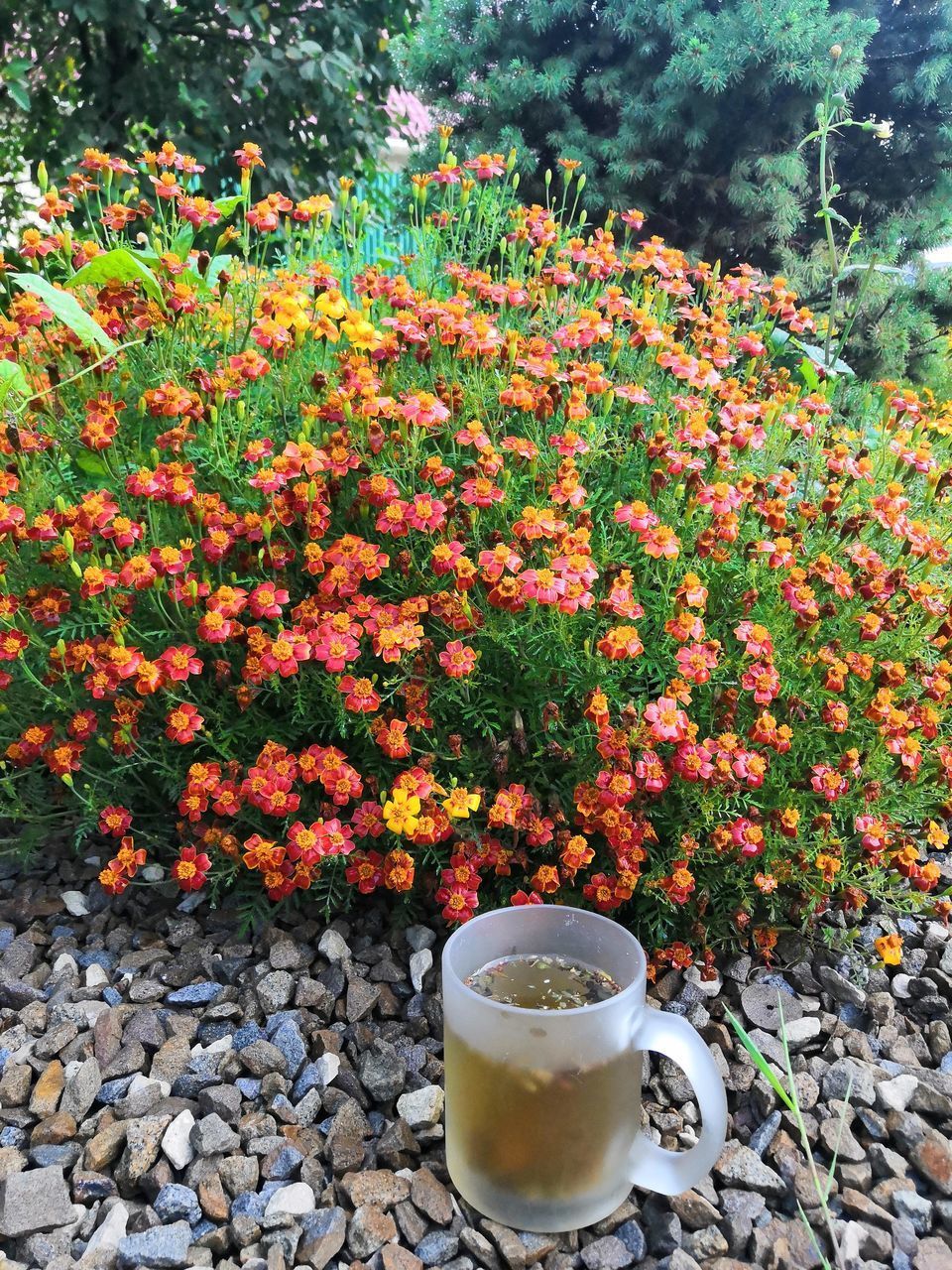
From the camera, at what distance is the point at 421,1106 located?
1.44 m

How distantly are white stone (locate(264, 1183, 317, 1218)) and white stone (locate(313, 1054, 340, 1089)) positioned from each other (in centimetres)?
19

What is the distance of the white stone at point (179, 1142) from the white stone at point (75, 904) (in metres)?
0.62

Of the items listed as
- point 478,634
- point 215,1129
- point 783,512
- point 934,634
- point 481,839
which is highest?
point 783,512

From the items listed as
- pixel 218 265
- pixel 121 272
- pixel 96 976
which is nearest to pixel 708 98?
pixel 218 265

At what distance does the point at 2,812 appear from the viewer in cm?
192

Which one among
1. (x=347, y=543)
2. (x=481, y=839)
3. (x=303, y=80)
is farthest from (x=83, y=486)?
(x=303, y=80)

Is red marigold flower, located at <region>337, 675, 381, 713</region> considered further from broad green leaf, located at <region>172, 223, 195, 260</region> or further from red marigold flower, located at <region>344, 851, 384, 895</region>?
broad green leaf, located at <region>172, 223, 195, 260</region>

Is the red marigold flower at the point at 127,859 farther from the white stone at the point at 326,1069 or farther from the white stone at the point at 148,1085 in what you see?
the white stone at the point at 326,1069

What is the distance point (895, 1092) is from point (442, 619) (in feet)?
3.25

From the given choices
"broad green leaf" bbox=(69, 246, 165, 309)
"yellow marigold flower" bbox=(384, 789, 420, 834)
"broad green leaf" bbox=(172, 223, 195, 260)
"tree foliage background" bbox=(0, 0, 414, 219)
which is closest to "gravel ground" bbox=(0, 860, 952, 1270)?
"yellow marigold flower" bbox=(384, 789, 420, 834)

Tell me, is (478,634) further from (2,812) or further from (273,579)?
(2,812)

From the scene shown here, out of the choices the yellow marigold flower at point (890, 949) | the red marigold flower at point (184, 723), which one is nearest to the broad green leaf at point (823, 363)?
the yellow marigold flower at point (890, 949)

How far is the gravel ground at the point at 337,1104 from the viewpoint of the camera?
49.7 inches

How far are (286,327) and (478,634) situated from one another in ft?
2.18
